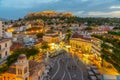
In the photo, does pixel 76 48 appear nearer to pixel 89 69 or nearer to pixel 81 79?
pixel 89 69

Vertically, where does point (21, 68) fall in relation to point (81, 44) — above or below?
above

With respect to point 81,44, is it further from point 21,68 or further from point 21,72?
point 21,68

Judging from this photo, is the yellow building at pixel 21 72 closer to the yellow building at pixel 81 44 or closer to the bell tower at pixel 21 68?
the bell tower at pixel 21 68

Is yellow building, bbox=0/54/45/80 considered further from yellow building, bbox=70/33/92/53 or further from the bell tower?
yellow building, bbox=70/33/92/53

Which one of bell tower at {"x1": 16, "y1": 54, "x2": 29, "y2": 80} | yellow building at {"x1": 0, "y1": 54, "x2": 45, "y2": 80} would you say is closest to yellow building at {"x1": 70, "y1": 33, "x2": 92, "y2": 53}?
yellow building at {"x1": 0, "y1": 54, "x2": 45, "y2": 80}

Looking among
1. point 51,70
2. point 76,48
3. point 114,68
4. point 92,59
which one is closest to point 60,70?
point 51,70

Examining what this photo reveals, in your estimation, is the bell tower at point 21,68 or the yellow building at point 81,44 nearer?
the bell tower at point 21,68

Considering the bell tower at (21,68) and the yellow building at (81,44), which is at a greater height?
the bell tower at (21,68)

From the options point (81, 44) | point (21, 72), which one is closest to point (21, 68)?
point (21, 72)

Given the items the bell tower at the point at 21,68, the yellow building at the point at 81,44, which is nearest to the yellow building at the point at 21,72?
the bell tower at the point at 21,68
